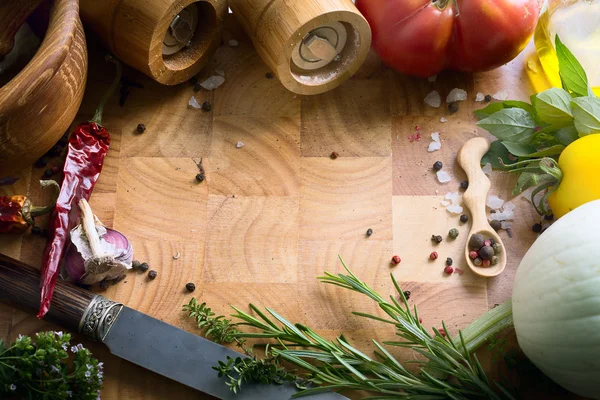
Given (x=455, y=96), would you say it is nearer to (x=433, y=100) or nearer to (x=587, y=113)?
(x=433, y=100)

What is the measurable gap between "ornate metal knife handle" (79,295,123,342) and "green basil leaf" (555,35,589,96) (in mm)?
884

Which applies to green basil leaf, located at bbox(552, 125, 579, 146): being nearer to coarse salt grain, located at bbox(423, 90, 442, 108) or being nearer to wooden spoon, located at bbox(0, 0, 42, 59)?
coarse salt grain, located at bbox(423, 90, 442, 108)

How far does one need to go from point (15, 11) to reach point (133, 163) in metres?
0.34

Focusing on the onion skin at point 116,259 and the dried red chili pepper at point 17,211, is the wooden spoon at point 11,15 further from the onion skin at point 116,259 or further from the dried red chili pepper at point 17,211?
the onion skin at point 116,259

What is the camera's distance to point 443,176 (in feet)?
4.59

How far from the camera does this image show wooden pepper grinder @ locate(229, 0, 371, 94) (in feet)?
4.21

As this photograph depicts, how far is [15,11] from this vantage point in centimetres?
129

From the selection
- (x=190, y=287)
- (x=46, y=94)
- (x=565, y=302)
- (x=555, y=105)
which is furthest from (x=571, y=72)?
(x=46, y=94)

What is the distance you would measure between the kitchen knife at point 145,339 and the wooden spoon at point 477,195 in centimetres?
Answer: 38

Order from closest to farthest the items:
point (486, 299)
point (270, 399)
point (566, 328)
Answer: point (566, 328), point (270, 399), point (486, 299)

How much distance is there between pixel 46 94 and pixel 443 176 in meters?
0.73

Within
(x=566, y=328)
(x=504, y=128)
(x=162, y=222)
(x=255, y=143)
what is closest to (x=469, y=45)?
(x=504, y=128)

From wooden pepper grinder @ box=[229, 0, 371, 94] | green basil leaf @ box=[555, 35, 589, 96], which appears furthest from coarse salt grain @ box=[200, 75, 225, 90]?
green basil leaf @ box=[555, 35, 589, 96]

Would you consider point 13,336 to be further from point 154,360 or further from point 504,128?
point 504,128
